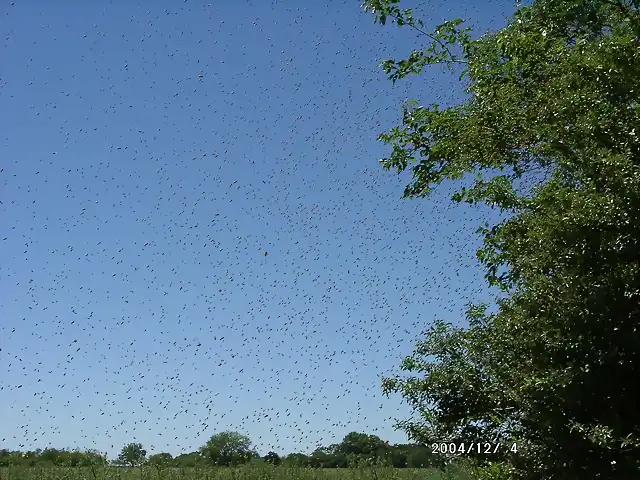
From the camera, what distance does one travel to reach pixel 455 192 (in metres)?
13.4

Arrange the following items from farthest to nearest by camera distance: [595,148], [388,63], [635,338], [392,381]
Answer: [388,63] < [392,381] < [595,148] < [635,338]

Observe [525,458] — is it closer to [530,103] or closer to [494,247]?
[494,247]

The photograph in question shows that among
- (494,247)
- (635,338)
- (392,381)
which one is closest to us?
(635,338)

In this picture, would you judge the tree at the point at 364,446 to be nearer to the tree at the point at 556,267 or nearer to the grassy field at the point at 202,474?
the grassy field at the point at 202,474

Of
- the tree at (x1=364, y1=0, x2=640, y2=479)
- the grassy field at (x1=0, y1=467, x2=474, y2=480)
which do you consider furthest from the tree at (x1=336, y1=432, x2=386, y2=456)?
the tree at (x1=364, y1=0, x2=640, y2=479)

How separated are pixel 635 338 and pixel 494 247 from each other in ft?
15.0

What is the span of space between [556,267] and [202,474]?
14615 mm

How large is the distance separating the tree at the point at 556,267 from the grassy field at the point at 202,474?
26.2 ft

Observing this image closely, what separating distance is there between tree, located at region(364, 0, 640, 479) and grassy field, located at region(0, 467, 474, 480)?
7.99 m

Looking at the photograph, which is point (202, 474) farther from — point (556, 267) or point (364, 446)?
point (556, 267)

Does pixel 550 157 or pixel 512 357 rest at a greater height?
pixel 550 157

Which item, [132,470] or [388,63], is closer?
[388,63]

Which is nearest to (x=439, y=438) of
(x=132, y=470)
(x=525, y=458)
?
(x=525, y=458)

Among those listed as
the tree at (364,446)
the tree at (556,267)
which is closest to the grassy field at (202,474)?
the tree at (364,446)
